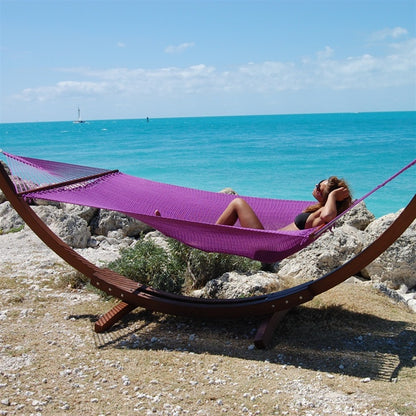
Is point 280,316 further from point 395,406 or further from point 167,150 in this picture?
point 167,150

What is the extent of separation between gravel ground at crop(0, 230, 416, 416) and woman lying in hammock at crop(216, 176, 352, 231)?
0.59 metres

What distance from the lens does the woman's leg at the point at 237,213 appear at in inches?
151

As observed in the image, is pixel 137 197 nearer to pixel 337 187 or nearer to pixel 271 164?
pixel 337 187

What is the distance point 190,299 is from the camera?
11.9 ft

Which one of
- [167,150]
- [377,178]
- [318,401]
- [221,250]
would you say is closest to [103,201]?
[221,250]

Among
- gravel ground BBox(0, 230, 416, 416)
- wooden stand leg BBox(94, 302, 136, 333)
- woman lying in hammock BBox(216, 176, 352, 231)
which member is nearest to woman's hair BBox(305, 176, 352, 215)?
woman lying in hammock BBox(216, 176, 352, 231)

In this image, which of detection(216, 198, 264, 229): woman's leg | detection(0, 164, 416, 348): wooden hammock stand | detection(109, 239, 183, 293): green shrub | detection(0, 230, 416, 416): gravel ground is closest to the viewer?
detection(0, 230, 416, 416): gravel ground

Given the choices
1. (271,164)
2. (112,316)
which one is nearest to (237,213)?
(112,316)

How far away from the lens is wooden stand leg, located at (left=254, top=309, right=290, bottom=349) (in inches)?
126

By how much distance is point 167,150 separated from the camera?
28.2 m

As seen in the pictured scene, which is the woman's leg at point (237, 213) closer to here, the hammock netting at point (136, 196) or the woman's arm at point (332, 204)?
the hammock netting at point (136, 196)

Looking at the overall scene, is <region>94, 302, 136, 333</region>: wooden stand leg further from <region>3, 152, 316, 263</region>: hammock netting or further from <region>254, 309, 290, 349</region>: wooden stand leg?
<region>254, 309, 290, 349</region>: wooden stand leg

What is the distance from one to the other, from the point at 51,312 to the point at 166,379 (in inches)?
53.5

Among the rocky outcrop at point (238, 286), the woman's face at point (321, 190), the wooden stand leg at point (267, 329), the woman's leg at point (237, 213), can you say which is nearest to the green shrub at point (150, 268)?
the rocky outcrop at point (238, 286)
